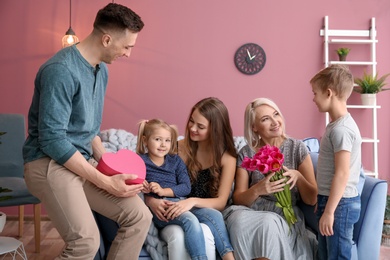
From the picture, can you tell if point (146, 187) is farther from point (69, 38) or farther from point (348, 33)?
point (348, 33)

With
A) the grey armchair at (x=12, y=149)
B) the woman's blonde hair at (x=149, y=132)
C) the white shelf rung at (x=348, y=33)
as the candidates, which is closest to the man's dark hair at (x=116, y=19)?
the woman's blonde hair at (x=149, y=132)

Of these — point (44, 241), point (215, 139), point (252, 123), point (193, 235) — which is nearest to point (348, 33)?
point (252, 123)

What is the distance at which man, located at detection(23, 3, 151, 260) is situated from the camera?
192 cm

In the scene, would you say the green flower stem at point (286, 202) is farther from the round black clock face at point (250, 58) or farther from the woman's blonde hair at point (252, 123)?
the round black clock face at point (250, 58)

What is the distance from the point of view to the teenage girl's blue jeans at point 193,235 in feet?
7.14

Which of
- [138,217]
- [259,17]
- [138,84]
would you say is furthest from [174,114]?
[138,217]

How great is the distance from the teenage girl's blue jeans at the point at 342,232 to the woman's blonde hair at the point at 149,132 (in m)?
0.86

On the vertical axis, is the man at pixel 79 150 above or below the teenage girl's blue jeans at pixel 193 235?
above

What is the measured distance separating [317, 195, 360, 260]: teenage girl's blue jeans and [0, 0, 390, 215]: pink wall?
260 cm

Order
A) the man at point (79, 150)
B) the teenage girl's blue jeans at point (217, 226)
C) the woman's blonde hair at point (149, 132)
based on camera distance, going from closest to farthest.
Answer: the man at point (79, 150), the teenage girl's blue jeans at point (217, 226), the woman's blonde hair at point (149, 132)

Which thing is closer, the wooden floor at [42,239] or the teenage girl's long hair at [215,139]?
the teenage girl's long hair at [215,139]

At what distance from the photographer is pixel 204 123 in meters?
2.63

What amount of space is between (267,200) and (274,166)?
1.30 feet

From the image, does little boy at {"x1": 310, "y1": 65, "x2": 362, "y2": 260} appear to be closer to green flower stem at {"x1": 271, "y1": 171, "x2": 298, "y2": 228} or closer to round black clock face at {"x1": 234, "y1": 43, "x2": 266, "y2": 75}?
green flower stem at {"x1": 271, "y1": 171, "x2": 298, "y2": 228}
